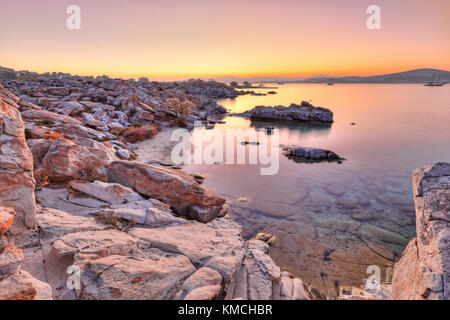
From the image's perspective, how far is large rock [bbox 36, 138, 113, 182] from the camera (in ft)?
37.3

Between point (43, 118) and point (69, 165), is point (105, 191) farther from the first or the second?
point (43, 118)

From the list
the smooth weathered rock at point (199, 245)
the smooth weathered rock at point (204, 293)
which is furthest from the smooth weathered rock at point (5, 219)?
the smooth weathered rock at point (204, 293)

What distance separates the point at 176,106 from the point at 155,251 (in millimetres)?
42742

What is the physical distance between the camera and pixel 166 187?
12.8 metres

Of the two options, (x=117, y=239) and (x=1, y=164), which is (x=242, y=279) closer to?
(x=117, y=239)

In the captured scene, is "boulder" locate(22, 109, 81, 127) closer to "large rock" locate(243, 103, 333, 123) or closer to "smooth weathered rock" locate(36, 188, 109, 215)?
"smooth weathered rock" locate(36, 188, 109, 215)

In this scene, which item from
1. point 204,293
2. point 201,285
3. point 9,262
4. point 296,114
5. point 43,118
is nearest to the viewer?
point 9,262

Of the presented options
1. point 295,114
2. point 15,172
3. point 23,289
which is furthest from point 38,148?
point 295,114

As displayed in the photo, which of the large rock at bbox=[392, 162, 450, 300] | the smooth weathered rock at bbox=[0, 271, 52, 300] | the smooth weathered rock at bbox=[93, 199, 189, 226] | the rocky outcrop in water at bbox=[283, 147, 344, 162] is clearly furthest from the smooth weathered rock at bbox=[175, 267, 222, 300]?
the rocky outcrop in water at bbox=[283, 147, 344, 162]

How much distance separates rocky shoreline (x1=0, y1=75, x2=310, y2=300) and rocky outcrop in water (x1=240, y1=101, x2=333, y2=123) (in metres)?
52.6

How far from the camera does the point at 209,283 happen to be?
5.93 m

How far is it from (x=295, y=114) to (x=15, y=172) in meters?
61.3

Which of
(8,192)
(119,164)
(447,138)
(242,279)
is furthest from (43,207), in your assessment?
(447,138)

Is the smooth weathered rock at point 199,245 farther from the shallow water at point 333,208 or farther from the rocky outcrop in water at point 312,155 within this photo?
the rocky outcrop in water at point 312,155
